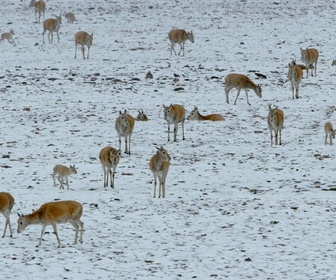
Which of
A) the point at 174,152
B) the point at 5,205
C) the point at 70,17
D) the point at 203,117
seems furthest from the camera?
the point at 70,17

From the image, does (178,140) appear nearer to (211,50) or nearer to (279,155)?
(279,155)

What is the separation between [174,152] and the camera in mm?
19797

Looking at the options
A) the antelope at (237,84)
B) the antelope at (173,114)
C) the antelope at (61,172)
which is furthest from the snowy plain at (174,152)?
the antelope at (173,114)

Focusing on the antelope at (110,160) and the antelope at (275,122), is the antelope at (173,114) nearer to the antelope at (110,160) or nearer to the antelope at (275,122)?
the antelope at (275,122)

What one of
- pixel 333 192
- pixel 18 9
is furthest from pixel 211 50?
pixel 333 192

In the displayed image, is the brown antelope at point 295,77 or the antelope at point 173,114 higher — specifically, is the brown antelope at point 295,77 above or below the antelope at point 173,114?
above

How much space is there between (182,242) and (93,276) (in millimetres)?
2299

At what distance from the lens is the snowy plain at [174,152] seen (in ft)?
38.5

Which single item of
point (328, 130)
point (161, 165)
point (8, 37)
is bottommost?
point (161, 165)

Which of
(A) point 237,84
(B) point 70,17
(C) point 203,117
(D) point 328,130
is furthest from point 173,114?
(B) point 70,17

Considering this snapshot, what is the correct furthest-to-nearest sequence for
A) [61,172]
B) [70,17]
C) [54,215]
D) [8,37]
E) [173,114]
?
[70,17] → [8,37] → [173,114] → [61,172] → [54,215]

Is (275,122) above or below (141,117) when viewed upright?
below

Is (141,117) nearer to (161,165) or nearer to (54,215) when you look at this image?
(161,165)

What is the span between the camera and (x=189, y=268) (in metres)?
11.3
